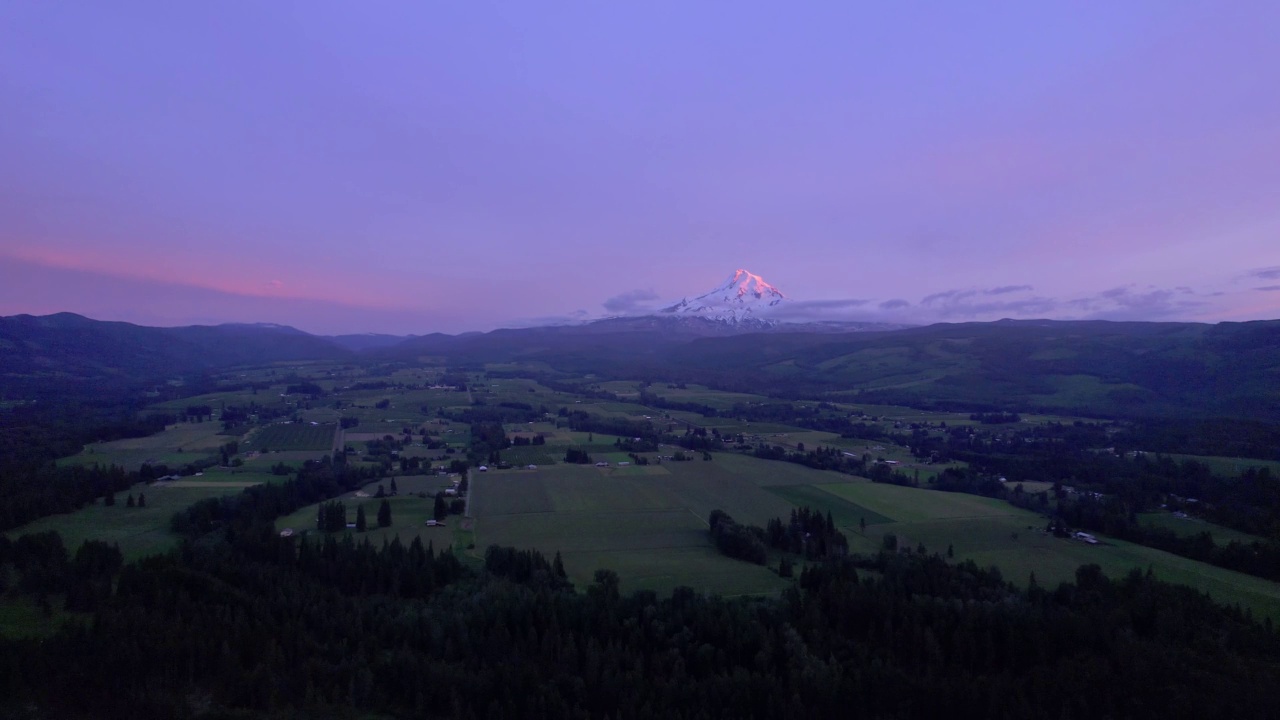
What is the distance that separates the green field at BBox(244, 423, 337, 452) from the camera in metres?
73.6

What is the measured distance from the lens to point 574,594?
29.9 m

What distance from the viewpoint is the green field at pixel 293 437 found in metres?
73.6

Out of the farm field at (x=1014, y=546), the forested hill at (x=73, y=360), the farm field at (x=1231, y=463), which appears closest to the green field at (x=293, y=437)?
the forested hill at (x=73, y=360)

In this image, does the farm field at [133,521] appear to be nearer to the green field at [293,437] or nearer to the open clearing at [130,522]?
the open clearing at [130,522]

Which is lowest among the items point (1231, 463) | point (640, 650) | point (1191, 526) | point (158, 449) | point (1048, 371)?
point (1191, 526)

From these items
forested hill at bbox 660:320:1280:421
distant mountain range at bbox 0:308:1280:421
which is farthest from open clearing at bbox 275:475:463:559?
forested hill at bbox 660:320:1280:421

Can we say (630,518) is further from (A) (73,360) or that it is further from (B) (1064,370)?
(A) (73,360)

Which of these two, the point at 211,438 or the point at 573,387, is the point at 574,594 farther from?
the point at 573,387

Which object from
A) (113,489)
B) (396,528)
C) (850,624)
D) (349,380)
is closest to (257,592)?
(396,528)

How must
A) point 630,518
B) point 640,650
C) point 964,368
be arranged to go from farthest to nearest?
point 964,368 < point 630,518 < point 640,650

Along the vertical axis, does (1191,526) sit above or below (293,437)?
below

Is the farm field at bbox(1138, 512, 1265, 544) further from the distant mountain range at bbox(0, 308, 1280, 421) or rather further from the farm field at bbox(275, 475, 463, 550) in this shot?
the distant mountain range at bbox(0, 308, 1280, 421)

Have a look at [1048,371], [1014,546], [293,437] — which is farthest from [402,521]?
[1048,371]

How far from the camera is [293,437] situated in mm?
79500
